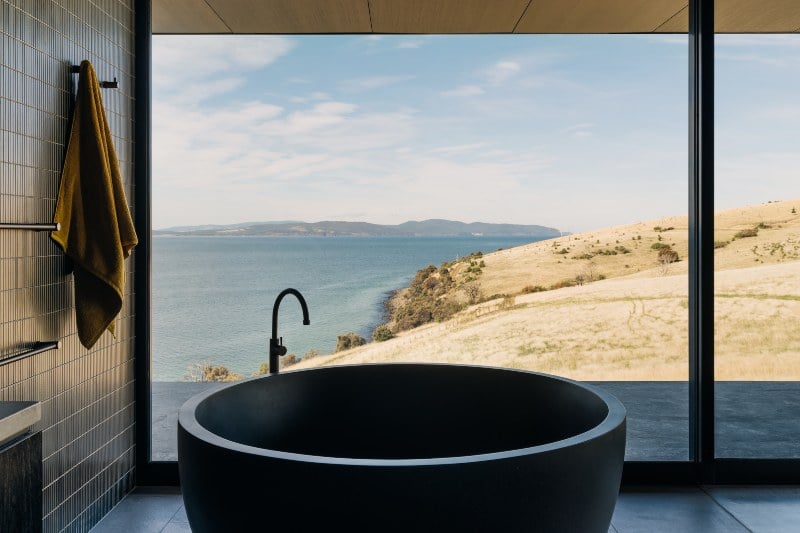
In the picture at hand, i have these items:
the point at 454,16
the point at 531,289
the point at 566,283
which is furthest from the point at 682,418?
the point at 531,289

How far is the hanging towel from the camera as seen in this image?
2115 mm

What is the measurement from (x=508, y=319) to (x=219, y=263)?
887 cm

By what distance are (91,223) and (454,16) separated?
1853 mm

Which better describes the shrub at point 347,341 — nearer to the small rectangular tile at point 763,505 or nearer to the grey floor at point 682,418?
the grey floor at point 682,418

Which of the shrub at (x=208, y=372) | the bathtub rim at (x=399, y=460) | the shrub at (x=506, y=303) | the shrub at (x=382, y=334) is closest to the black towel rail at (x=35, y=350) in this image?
the bathtub rim at (x=399, y=460)

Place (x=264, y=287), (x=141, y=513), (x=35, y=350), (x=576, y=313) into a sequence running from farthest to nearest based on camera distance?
(x=264, y=287)
(x=576, y=313)
(x=141, y=513)
(x=35, y=350)

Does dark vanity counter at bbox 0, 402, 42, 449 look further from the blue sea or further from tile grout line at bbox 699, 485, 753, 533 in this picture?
the blue sea

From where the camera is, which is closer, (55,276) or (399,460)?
(399,460)

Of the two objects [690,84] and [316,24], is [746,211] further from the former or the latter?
[316,24]

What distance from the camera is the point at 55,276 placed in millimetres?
2074

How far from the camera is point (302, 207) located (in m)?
20.2

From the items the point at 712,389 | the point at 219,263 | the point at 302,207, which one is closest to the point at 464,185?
the point at 302,207

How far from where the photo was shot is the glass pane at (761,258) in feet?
15.2

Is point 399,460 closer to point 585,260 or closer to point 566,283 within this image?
point 566,283
